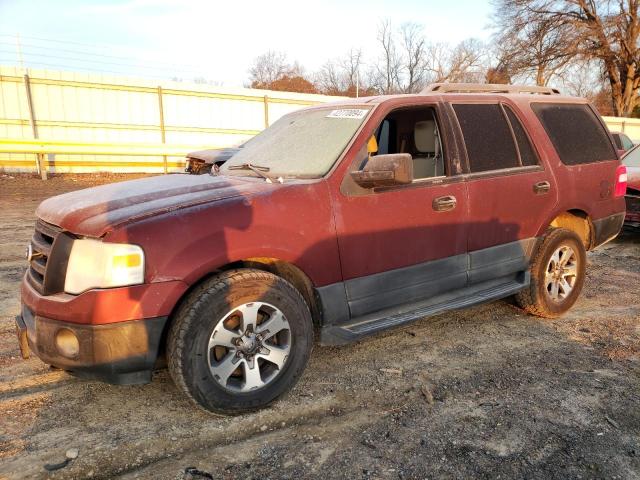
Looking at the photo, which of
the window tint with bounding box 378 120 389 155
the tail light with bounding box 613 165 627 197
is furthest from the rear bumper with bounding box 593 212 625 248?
the window tint with bounding box 378 120 389 155

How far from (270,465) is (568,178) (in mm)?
3459

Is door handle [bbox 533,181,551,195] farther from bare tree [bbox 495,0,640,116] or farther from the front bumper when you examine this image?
bare tree [bbox 495,0,640,116]

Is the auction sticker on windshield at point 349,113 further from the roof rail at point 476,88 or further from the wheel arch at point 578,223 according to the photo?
the wheel arch at point 578,223

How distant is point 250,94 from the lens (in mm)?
18828

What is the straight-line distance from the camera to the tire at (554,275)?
4180 millimetres

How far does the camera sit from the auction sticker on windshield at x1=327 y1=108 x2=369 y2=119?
3.46m

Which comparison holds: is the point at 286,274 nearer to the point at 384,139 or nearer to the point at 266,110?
the point at 384,139

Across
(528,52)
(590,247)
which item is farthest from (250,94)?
(528,52)

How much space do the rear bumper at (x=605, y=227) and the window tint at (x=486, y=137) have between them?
4.21ft

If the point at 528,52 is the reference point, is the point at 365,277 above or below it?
below

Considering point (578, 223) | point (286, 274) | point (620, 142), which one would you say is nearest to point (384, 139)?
point (286, 274)

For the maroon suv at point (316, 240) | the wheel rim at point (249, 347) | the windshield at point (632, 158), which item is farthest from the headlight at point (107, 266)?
the windshield at point (632, 158)

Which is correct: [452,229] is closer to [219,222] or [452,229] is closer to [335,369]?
[335,369]

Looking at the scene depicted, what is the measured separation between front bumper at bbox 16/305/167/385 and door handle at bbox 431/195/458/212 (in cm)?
199
